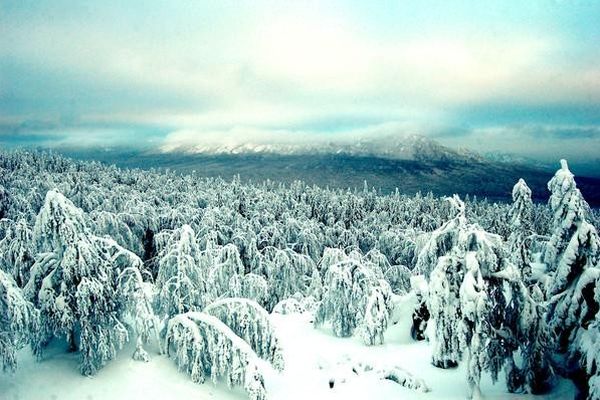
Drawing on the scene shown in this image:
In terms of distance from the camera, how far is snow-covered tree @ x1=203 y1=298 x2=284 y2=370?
12516 millimetres

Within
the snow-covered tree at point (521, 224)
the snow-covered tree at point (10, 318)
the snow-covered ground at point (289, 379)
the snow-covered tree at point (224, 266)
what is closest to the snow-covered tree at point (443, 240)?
the snow-covered tree at point (521, 224)

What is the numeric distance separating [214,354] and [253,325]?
172 cm

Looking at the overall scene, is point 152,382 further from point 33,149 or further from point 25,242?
point 33,149

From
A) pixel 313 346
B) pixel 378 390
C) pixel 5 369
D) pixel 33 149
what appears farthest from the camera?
pixel 33 149

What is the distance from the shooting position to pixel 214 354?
439 inches

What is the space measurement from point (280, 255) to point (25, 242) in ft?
60.1

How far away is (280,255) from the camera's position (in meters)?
31.5

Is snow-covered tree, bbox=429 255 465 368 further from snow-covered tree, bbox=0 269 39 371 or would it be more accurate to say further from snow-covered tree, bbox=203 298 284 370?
snow-covered tree, bbox=0 269 39 371

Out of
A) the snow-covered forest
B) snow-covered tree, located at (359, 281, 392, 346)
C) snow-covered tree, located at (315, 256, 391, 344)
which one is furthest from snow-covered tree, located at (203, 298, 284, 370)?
snow-covered tree, located at (315, 256, 391, 344)

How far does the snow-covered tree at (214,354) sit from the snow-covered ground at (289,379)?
491 millimetres

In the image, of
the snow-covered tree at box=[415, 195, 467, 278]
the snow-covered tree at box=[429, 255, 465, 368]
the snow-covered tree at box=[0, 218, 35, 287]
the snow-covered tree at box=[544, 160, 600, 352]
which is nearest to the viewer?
the snow-covered tree at box=[544, 160, 600, 352]

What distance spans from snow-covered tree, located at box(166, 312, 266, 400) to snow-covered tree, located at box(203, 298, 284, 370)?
116cm

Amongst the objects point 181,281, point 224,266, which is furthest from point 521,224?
point 224,266

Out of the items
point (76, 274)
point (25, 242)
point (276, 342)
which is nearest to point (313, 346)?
point (276, 342)
